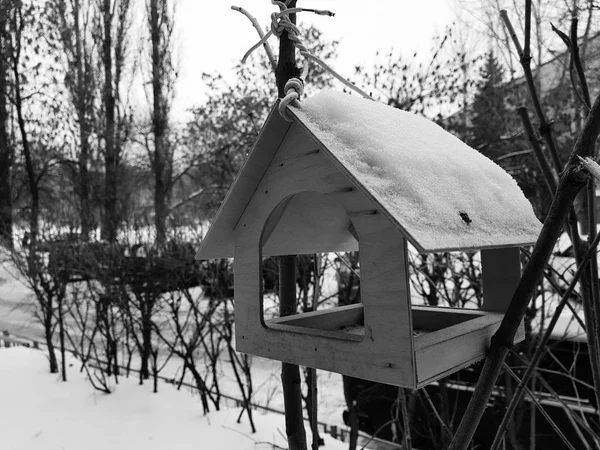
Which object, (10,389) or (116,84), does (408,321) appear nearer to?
(10,389)

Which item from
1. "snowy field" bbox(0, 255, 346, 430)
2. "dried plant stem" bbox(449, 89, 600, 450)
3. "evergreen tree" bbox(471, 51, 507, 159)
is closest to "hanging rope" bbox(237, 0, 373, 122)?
"dried plant stem" bbox(449, 89, 600, 450)

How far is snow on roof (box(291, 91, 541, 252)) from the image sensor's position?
80 cm

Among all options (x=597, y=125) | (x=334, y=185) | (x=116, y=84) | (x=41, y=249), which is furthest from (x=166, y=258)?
(x=116, y=84)

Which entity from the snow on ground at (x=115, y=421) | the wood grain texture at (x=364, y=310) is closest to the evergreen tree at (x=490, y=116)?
the snow on ground at (x=115, y=421)

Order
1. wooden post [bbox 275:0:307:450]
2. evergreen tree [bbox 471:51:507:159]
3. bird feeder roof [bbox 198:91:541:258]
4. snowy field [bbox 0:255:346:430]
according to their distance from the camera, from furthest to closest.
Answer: evergreen tree [bbox 471:51:507:159] < snowy field [bbox 0:255:346:430] < wooden post [bbox 275:0:307:450] < bird feeder roof [bbox 198:91:541:258]

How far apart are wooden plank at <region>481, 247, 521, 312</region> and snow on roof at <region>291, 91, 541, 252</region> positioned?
0.20 meters

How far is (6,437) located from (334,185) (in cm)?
439

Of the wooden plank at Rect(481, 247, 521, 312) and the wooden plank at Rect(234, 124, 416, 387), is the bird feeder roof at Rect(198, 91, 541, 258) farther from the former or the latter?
the wooden plank at Rect(481, 247, 521, 312)

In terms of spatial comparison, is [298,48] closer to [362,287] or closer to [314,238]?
[362,287]

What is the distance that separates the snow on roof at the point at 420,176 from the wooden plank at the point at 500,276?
0.20 meters

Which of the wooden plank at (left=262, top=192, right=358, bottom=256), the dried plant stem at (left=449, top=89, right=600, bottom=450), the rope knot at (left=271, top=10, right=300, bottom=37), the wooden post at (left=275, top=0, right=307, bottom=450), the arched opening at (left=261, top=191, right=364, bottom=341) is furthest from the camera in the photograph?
the wooden plank at (left=262, top=192, right=358, bottom=256)

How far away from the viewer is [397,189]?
0.83 metres

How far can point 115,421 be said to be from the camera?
14.4ft

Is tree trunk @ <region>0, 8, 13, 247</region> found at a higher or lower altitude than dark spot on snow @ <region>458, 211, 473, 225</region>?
higher
